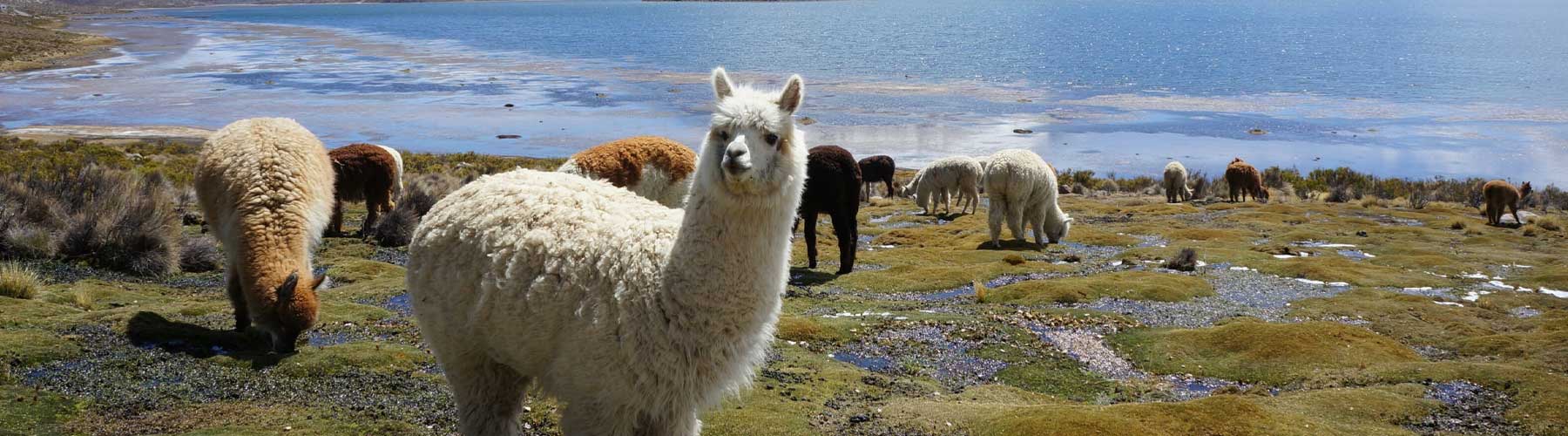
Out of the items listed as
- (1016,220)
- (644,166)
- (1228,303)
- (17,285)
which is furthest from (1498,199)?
(17,285)

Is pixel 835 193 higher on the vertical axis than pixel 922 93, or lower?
lower

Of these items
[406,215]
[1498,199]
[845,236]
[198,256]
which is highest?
[1498,199]

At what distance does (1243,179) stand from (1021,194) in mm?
12315

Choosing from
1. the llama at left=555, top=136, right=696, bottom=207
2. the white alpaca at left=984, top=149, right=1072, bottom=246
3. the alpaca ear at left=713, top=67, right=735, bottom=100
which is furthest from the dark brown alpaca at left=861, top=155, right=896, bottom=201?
the alpaca ear at left=713, top=67, right=735, bottom=100

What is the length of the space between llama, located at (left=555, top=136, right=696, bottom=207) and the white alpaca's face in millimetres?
6291

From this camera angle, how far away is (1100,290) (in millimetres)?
12656

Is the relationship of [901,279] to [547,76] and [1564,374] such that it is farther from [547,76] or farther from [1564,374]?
[547,76]

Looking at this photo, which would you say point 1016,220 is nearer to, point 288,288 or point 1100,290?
point 1100,290

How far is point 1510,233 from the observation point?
66.3ft

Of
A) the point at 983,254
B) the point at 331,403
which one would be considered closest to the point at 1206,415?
the point at 331,403

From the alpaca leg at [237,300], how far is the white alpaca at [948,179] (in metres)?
17.2

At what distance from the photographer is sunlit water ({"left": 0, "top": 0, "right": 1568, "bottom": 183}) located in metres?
37.2

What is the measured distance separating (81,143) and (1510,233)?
39380 mm

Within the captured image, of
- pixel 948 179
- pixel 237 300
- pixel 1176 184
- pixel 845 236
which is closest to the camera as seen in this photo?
pixel 237 300
